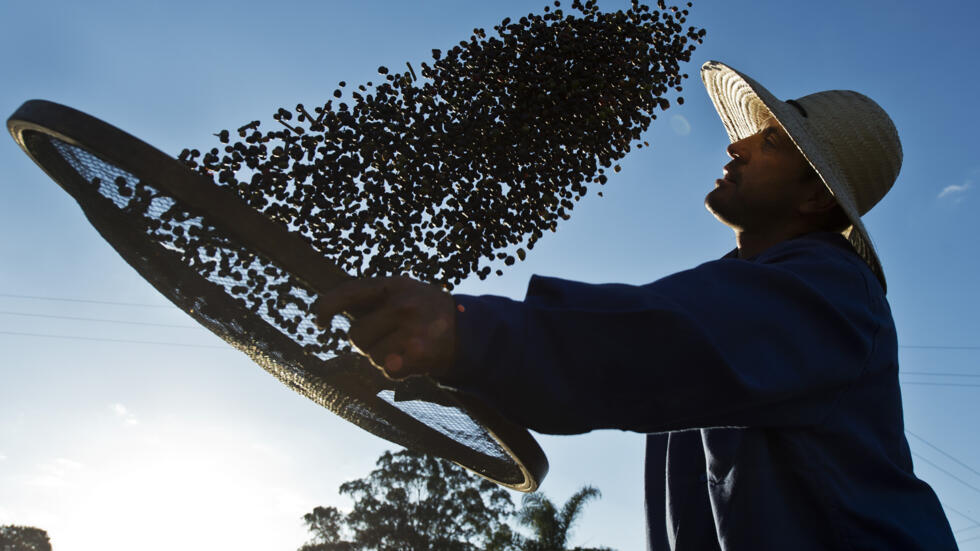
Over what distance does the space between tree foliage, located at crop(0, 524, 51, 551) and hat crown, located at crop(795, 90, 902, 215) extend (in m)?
68.3

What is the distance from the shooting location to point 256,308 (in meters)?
1.77

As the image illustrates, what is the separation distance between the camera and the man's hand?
1.09m

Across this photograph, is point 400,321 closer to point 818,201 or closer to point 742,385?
point 742,385

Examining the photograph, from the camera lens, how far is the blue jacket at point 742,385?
3.79 feet

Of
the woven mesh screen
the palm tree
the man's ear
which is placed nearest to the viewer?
the woven mesh screen

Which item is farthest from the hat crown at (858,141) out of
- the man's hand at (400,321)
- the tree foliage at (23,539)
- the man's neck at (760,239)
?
the tree foliage at (23,539)

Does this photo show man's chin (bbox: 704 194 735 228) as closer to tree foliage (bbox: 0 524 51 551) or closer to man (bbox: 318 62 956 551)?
man (bbox: 318 62 956 551)

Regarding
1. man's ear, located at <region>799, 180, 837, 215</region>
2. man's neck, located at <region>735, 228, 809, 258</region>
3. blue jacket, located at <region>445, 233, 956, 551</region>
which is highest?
man's ear, located at <region>799, 180, 837, 215</region>

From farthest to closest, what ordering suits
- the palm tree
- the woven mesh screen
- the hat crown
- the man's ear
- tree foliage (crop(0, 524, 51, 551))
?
tree foliage (crop(0, 524, 51, 551)) < the palm tree < the hat crown < the man's ear < the woven mesh screen

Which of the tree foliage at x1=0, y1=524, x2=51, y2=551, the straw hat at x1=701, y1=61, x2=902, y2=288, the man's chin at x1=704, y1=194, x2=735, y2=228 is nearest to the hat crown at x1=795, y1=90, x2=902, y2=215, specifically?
the straw hat at x1=701, y1=61, x2=902, y2=288

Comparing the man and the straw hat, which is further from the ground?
the straw hat

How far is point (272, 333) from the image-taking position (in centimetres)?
181

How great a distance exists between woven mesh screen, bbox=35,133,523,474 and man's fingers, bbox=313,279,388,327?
31cm

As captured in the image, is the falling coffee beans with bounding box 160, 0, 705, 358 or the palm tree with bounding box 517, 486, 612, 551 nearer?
the falling coffee beans with bounding box 160, 0, 705, 358
